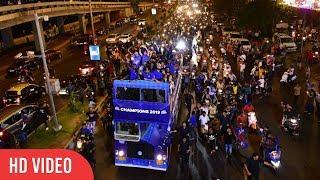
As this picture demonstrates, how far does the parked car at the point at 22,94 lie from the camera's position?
26.4 metres

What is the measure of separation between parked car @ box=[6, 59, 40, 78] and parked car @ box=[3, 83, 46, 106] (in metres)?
10.00

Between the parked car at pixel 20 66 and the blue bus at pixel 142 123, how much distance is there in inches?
951

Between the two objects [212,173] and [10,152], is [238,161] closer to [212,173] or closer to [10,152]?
[212,173]

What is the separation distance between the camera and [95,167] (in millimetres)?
17016

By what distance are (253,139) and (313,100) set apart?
5.94 metres

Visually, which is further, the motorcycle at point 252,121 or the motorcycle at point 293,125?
the motorcycle at point 252,121

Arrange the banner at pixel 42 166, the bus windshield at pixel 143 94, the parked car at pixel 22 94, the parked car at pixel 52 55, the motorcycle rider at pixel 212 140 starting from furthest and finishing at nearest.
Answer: the parked car at pixel 52 55, the parked car at pixel 22 94, the motorcycle rider at pixel 212 140, the bus windshield at pixel 143 94, the banner at pixel 42 166

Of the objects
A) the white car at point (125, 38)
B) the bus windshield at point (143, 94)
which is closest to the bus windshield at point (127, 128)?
the bus windshield at point (143, 94)

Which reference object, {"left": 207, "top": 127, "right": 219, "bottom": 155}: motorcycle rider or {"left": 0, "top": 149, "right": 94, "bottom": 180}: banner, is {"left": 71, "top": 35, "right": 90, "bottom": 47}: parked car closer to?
{"left": 207, "top": 127, "right": 219, "bottom": 155}: motorcycle rider

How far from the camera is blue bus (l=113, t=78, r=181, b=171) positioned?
52.4 ft

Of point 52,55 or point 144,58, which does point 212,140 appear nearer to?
point 144,58

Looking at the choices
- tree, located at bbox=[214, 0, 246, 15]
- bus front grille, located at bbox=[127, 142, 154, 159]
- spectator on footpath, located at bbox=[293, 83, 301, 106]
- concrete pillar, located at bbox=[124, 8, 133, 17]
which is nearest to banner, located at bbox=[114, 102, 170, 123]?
bus front grille, located at bbox=[127, 142, 154, 159]

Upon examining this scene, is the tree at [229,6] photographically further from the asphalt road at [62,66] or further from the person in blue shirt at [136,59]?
the person in blue shirt at [136,59]

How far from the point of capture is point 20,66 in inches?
1523
